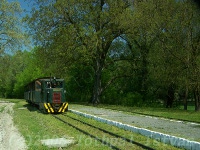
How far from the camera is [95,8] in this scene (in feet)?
119

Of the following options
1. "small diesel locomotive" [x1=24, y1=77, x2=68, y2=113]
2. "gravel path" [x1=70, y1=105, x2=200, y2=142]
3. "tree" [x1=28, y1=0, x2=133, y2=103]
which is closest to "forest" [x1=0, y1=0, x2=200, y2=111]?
"tree" [x1=28, y1=0, x2=133, y2=103]

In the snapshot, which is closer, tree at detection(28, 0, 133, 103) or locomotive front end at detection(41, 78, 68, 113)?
locomotive front end at detection(41, 78, 68, 113)

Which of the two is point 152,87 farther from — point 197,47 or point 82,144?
point 82,144

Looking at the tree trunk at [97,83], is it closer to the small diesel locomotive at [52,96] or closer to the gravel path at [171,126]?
the small diesel locomotive at [52,96]

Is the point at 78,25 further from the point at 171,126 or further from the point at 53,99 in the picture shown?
the point at 171,126

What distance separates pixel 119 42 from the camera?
150 feet

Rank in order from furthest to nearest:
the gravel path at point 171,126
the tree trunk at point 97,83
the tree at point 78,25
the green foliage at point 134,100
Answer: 1. the green foliage at point 134,100
2. the tree trunk at point 97,83
3. the tree at point 78,25
4. the gravel path at point 171,126

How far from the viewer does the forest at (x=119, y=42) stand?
28.5m

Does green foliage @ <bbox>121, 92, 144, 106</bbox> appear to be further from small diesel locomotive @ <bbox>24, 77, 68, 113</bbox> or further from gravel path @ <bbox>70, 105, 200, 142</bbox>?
gravel path @ <bbox>70, 105, 200, 142</bbox>

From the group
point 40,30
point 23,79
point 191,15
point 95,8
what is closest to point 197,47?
point 191,15

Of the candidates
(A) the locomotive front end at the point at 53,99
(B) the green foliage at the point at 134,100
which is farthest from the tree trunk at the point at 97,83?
(A) the locomotive front end at the point at 53,99

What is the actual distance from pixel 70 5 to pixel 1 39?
8.08m

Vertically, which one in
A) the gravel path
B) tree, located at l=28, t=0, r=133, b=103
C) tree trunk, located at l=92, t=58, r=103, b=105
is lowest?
the gravel path

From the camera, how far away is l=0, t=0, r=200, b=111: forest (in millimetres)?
28469
